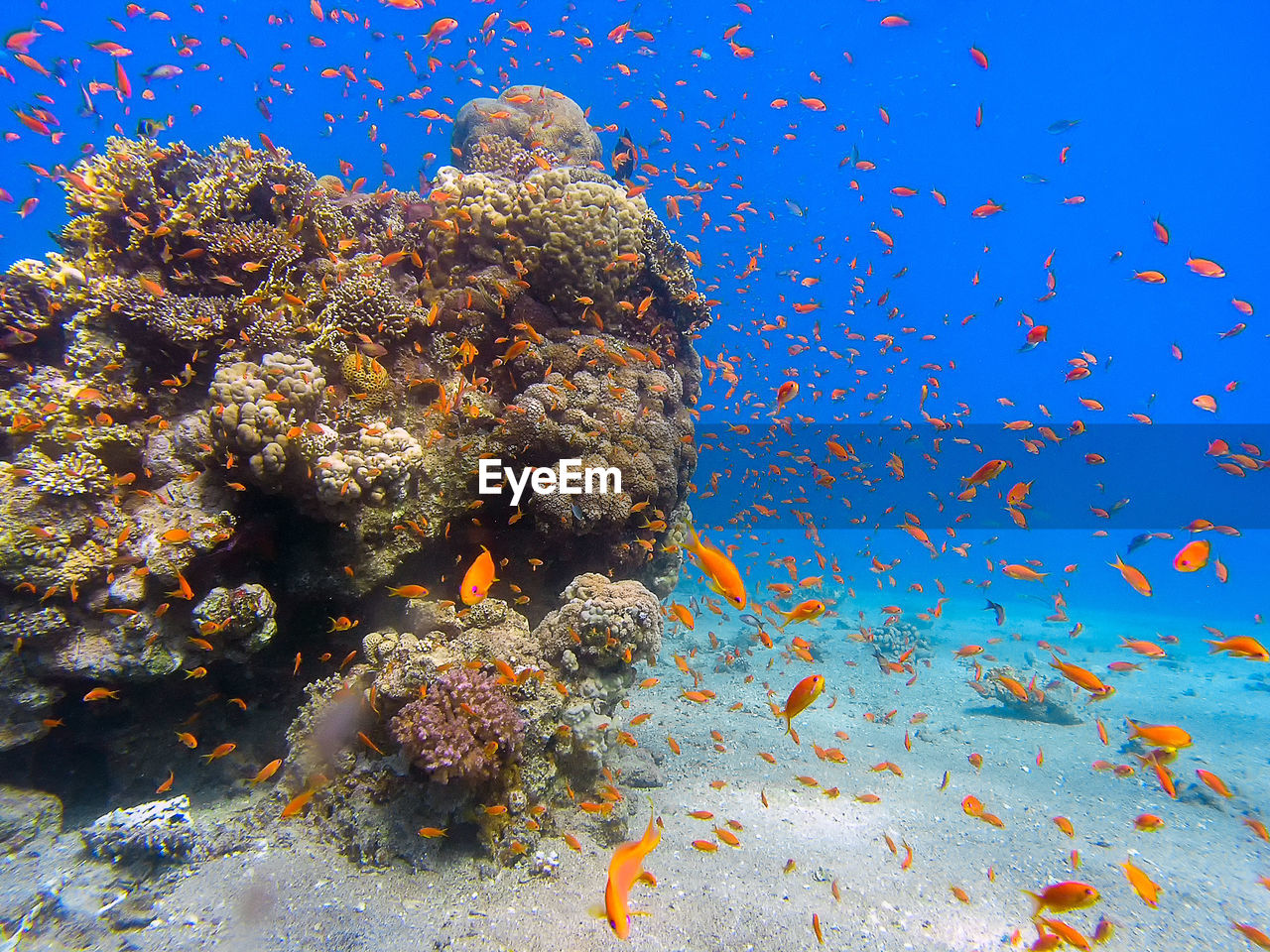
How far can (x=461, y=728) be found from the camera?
416 cm

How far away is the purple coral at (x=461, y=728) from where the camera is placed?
4.05 metres

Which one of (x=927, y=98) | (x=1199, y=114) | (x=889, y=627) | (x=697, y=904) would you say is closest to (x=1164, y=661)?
(x=889, y=627)

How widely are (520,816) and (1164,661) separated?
2374 centimetres

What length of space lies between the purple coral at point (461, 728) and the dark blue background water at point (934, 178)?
33.4ft

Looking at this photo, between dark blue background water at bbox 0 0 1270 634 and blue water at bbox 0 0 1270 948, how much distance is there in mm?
340

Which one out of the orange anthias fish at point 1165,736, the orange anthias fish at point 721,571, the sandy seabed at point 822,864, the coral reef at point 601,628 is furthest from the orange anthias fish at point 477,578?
the orange anthias fish at point 1165,736

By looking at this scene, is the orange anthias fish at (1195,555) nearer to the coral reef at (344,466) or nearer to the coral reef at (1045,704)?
the coral reef at (344,466)

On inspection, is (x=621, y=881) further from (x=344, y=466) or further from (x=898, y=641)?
(x=898, y=641)

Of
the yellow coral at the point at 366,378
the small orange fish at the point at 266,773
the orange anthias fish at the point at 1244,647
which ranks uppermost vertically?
the yellow coral at the point at 366,378

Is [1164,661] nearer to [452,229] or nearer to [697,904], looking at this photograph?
[697,904]

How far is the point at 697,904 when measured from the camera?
4.40 metres

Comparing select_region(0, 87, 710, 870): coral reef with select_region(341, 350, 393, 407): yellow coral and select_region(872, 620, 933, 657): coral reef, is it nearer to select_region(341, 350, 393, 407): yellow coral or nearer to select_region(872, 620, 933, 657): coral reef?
select_region(341, 350, 393, 407): yellow coral

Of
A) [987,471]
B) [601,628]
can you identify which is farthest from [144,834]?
[987,471]

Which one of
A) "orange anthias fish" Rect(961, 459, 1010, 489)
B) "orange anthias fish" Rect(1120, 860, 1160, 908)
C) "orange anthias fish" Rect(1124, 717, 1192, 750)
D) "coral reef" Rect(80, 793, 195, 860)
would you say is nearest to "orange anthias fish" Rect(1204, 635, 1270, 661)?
"orange anthias fish" Rect(1124, 717, 1192, 750)
